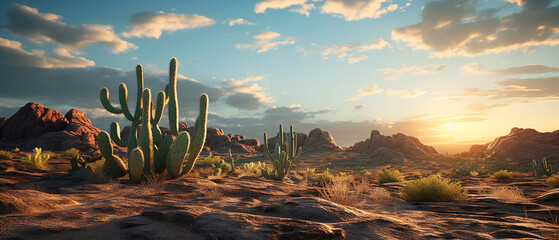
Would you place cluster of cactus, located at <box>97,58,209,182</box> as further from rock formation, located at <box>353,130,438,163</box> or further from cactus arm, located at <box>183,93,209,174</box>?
rock formation, located at <box>353,130,438,163</box>

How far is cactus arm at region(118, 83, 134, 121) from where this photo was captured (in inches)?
389

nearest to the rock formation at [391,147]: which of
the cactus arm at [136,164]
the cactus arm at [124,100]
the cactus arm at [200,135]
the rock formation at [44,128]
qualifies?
the cactus arm at [200,135]

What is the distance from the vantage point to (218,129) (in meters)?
69.0

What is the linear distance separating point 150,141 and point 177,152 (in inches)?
44.5

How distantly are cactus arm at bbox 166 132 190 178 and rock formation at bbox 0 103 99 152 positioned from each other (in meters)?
34.3

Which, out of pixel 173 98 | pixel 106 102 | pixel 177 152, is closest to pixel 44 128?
pixel 106 102

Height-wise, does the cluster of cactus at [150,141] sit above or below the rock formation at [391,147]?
above

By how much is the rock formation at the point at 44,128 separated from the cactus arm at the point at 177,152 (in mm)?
34346

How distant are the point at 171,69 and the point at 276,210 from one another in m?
7.21

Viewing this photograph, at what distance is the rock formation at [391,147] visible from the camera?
43.5m

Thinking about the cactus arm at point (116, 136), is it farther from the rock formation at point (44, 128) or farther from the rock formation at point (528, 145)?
the rock formation at point (528, 145)

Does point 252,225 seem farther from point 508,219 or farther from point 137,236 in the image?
point 508,219

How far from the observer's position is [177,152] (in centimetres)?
873

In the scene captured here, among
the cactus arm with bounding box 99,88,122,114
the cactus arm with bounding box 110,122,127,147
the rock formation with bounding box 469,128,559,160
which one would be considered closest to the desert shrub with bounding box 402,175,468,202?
the cactus arm with bounding box 110,122,127,147
